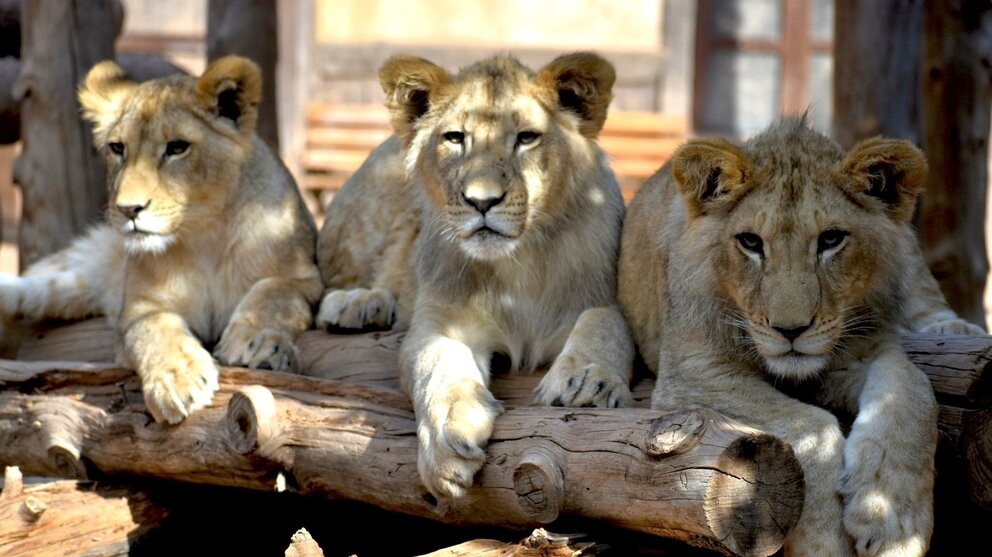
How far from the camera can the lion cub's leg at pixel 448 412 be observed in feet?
11.2

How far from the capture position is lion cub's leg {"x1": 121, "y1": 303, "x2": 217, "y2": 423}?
4230 mm

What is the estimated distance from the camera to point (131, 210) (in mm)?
4539

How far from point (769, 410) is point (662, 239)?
0.80 metres

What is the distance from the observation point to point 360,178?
18.0 ft

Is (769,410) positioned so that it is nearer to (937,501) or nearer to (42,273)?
(937,501)

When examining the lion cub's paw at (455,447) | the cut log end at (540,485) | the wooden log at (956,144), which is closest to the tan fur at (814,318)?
the cut log end at (540,485)

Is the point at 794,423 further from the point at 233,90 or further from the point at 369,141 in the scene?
the point at 369,141

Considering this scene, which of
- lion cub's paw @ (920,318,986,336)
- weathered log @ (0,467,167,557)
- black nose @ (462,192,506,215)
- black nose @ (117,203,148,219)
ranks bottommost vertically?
weathered log @ (0,467,167,557)

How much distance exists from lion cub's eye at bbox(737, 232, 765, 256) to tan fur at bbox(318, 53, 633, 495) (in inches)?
24.1

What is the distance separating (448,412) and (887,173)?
1.37m

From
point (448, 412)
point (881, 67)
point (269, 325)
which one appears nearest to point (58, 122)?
point (269, 325)

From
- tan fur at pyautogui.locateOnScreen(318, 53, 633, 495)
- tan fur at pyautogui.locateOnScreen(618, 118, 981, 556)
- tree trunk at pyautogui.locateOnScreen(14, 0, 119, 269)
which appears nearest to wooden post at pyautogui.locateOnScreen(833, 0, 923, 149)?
tan fur at pyautogui.locateOnScreen(318, 53, 633, 495)

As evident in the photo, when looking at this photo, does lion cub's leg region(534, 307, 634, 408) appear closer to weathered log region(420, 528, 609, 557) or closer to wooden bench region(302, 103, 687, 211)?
weathered log region(420, 528, 609, 557)

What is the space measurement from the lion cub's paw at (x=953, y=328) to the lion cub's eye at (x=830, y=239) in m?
0.90
